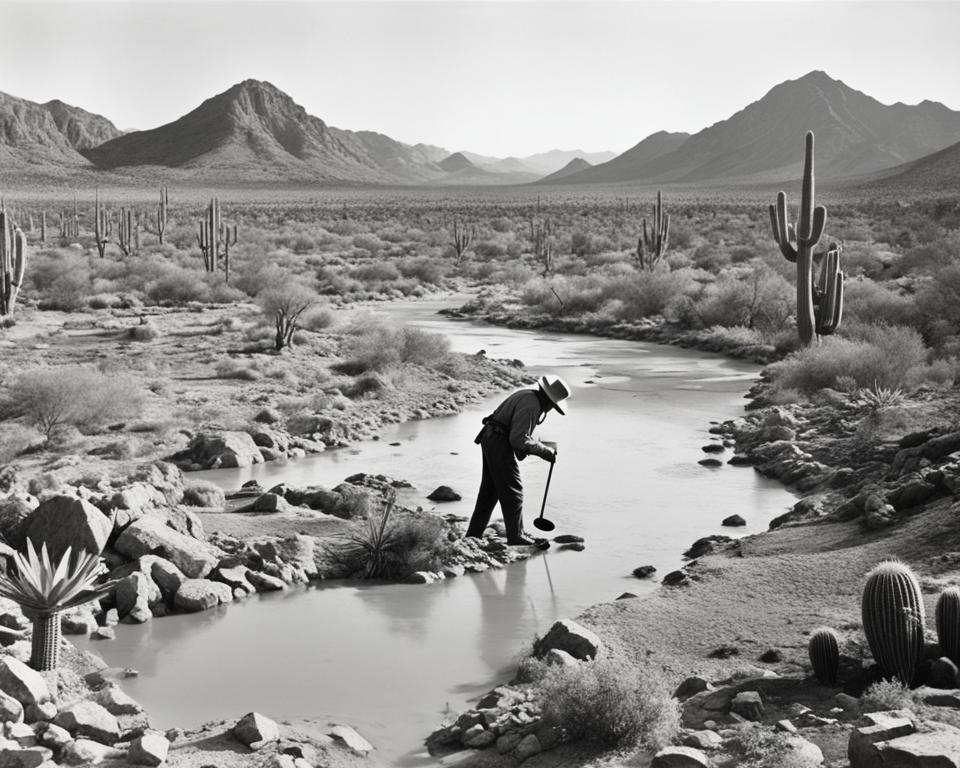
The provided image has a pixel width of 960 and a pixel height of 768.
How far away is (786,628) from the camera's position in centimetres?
901

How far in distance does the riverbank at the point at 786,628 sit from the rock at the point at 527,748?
10 mm

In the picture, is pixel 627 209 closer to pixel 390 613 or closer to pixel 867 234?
pixel 867 234

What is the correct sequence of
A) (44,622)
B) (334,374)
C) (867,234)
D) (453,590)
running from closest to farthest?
(44,622) < (453,590) < (334,374) < (867,234)

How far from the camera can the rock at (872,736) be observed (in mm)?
5922

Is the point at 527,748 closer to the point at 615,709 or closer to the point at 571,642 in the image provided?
the point at 615,709

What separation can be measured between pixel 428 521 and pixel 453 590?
2.66 ft

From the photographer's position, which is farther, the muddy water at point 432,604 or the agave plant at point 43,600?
the muddy water at point 432,604

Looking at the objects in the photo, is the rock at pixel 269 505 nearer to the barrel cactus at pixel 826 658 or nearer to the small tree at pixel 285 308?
the barrel cactus at pixel 826 658

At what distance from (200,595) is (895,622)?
18.1 ft

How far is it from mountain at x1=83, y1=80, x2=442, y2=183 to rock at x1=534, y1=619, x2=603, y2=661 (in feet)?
422

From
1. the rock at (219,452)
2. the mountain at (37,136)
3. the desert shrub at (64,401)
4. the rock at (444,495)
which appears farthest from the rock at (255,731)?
the mountain at (37,136)

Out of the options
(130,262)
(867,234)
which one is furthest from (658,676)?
(867,234)

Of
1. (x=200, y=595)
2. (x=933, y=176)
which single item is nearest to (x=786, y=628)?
(x=200, y=595)

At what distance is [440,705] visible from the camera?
8328 mm
